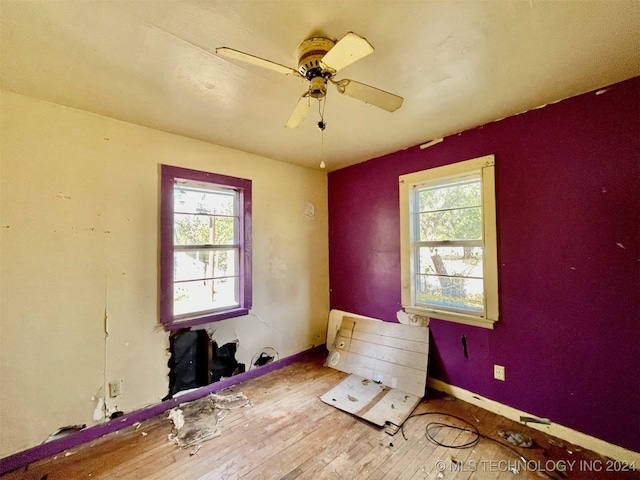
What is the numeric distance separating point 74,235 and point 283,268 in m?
1.89

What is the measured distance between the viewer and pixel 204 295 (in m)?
2.59

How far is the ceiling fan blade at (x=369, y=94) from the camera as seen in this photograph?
1.26 metres

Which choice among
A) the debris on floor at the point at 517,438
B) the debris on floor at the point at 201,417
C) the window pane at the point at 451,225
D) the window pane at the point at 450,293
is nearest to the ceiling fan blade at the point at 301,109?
the window pane at the point at 451,225

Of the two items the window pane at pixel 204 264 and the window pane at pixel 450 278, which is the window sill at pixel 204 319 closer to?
the window pane at pixel 204 264

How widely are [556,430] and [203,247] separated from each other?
10.6 ft

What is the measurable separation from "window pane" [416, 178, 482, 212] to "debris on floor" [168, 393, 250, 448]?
2592 mm

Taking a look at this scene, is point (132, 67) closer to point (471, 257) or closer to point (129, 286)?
point (129, 286)

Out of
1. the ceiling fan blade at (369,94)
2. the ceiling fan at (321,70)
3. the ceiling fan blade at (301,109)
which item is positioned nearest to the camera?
the ceiling fan at (321,70)

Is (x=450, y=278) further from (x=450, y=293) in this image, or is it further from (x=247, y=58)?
(x=247, y=58)

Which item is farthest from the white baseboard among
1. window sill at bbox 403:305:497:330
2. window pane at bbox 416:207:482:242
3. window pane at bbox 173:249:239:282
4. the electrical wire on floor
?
window pane at bbox 173:249:239:282

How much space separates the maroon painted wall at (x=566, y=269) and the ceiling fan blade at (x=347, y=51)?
1.75 meters

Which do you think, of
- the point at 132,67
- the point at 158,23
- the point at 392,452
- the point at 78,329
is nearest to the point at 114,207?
the point at 78,329

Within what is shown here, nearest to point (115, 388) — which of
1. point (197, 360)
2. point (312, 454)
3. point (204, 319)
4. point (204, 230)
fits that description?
point (197, 360)

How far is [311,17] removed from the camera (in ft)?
3.80
